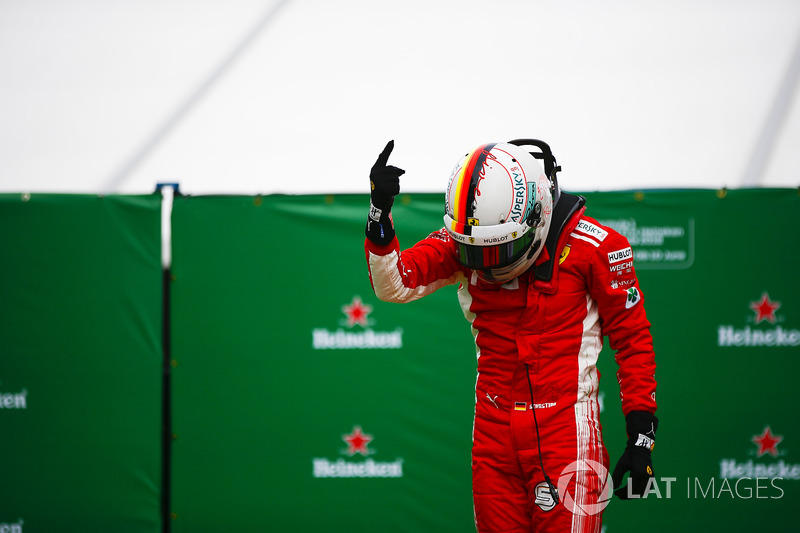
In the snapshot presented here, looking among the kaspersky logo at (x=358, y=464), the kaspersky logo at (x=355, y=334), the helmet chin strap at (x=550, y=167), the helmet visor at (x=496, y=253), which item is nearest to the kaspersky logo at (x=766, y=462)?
the kaspersky logo at (x=358, y=464)

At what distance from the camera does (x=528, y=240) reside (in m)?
2.12

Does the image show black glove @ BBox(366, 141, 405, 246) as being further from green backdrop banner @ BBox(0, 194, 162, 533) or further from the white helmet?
green backdrop banner @ BBox(0, 194, 162, 533)

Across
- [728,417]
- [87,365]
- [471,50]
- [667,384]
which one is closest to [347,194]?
[471,50]

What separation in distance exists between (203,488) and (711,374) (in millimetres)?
2923

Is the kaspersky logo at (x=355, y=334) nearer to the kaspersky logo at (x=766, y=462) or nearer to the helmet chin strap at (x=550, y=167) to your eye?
the helmet chin strap at (x=550, y=167)

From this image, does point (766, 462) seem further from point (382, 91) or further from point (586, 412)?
Result: point (382, 91)

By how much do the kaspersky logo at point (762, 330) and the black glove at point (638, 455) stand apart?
1.88m

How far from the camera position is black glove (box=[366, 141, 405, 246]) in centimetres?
200

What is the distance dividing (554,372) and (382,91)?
264 centimetres

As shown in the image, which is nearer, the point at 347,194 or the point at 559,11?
the point at 347,194

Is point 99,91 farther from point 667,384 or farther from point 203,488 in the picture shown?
point 667,384

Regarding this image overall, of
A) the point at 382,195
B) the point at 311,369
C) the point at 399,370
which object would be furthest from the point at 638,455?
the point at 311,369

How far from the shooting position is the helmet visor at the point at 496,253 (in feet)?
6.85

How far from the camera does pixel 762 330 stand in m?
3.71
